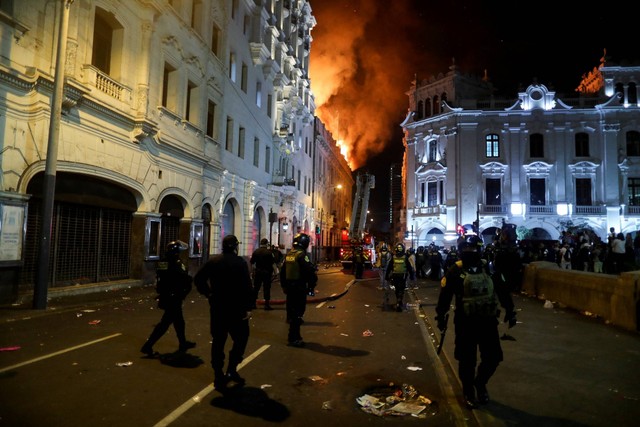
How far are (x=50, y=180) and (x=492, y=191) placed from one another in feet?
120

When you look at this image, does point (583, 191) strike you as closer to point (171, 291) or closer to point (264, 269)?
point (264, 269)

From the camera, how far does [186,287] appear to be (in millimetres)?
6852

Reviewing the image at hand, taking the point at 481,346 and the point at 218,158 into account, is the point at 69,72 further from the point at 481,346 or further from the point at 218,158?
the point at 481,346

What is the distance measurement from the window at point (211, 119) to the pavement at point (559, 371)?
12.5 meters

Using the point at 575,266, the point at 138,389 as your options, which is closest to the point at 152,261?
the point at 138,389

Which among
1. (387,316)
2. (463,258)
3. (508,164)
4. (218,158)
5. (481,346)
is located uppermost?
(508,164)

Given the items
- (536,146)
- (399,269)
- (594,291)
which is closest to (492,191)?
(536,146)

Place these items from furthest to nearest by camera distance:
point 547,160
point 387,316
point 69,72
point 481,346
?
point 547,160 < point 69,72 < point 387,316 < point 481,346

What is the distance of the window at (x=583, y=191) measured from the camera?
37.5 m

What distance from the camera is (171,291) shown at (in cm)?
672

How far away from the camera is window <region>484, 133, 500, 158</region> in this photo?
39406mm

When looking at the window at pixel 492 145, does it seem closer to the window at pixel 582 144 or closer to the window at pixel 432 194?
the window at pixel 432 194

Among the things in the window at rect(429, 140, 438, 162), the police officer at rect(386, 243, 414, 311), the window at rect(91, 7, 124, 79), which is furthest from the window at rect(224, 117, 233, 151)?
the window at rect(429, 140, 438, 162)

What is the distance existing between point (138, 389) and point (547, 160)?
40.8 m
